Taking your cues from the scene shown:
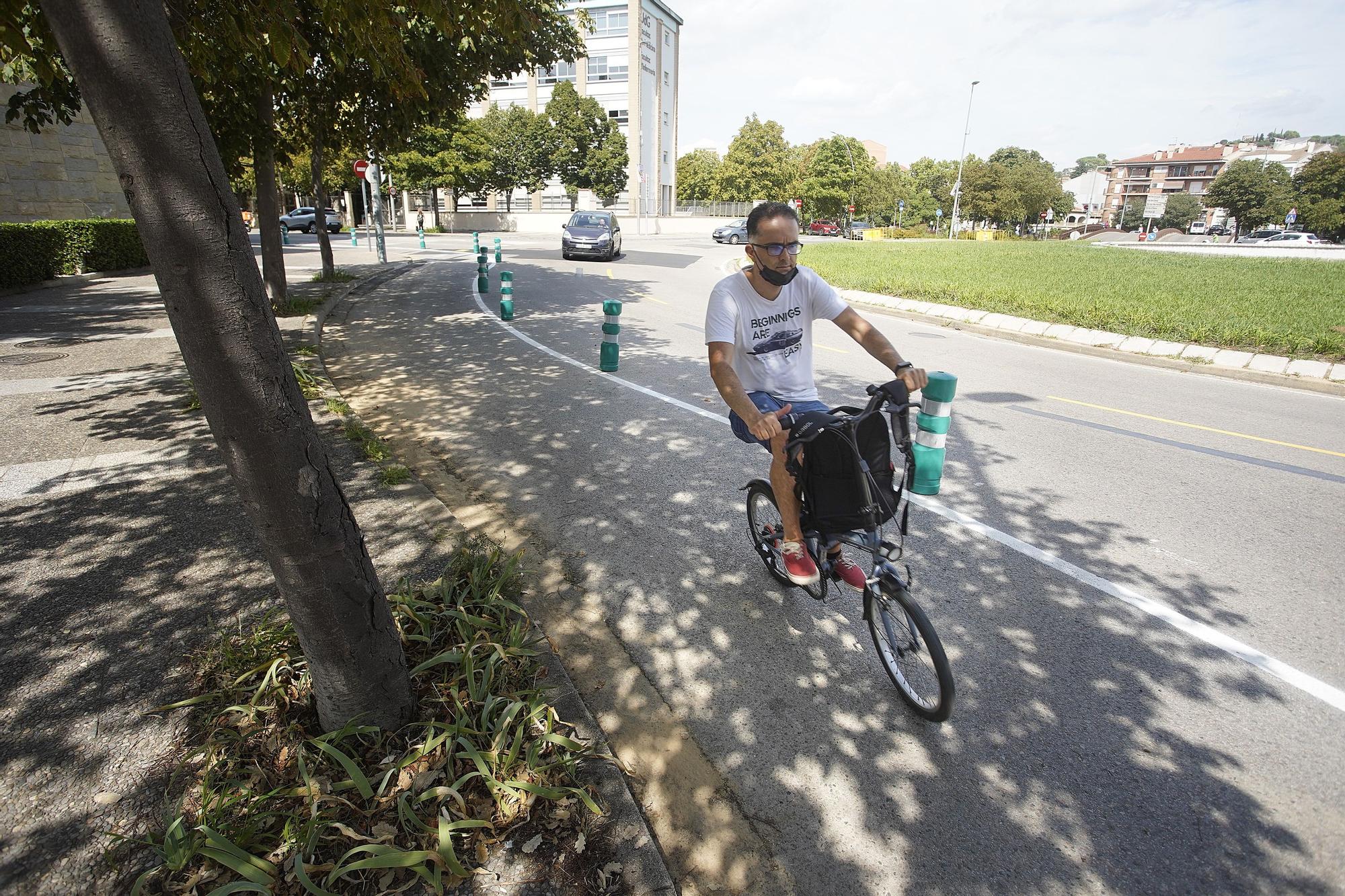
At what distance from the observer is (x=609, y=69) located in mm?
68188

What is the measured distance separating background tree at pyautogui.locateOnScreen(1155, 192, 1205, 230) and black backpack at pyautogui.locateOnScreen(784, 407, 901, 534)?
452ft

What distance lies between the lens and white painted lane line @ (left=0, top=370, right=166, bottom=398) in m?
7.21

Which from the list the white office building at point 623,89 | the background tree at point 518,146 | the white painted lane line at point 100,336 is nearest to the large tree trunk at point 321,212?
the white painted lane line at point 100,336

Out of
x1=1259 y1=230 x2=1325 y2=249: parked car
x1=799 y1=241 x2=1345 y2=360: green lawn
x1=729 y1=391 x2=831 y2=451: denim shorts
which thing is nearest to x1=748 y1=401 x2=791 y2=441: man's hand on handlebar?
x1=729 y1=391 x2=831 y2=451: denim shorts

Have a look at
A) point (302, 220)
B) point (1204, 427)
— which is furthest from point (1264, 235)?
point (302, 220)

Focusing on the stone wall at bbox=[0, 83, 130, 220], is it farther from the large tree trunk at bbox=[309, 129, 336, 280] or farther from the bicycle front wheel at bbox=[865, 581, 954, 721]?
the bicycle front wheel at bbox=[865, 581, 954, 721]

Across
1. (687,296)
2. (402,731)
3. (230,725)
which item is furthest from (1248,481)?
(687,296)

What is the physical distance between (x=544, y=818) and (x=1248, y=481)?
6.22 m

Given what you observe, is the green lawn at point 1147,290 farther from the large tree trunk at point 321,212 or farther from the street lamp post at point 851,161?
the street lamp post at point 851,161

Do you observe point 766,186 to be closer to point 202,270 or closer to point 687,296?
point 687,296

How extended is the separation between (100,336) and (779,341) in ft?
35.9

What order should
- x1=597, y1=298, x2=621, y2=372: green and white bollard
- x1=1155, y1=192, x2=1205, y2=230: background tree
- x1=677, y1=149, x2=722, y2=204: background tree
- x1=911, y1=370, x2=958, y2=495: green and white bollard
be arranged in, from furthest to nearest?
x1=1155, y1=192, x2=1205, y2=230: background tree → x1=677, y1=149, x2=722, y2=204: background tree → x1=597, y1=298, x2=621, y2=372: green and white bollard → x1=911, y1=370, x2=958, y2=495: green and white bollard

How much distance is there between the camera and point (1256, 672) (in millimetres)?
3348

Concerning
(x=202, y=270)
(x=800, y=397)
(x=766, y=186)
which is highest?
(x=766, y=186)
